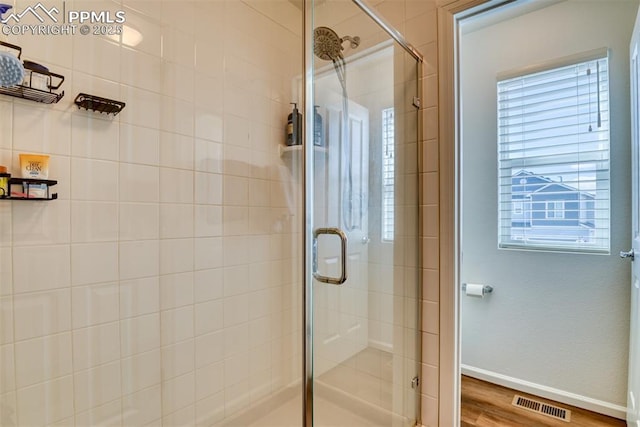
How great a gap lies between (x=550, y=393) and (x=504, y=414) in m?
0.39

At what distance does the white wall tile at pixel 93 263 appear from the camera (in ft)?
3.94

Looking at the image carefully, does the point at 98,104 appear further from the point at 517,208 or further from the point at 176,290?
the point at 517,208

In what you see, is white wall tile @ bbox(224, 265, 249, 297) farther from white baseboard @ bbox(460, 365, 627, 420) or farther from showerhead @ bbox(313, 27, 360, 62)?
white baseboard @ bbox(460, 365, 627, 420)

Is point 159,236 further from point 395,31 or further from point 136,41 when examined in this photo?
point 395,31

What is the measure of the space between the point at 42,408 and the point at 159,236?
0.70 meters

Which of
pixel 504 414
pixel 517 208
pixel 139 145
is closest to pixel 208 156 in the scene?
pixel 139 145

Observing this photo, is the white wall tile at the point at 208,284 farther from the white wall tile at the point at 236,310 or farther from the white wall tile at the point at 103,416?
the white wall tile at the point at 103,416

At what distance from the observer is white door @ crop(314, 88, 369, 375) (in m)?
1.46

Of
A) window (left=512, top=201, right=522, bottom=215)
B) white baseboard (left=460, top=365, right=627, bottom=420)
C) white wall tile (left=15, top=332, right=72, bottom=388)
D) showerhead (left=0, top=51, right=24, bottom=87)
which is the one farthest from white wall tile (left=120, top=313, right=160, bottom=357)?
window (left=512, top=201, right=522, bottom=215)

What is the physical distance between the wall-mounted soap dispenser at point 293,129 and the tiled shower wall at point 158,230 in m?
0.05

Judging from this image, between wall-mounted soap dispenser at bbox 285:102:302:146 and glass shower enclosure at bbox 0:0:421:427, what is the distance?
15 millimetres

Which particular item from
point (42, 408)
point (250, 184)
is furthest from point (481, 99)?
point (42, 408)

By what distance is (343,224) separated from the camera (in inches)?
58.8

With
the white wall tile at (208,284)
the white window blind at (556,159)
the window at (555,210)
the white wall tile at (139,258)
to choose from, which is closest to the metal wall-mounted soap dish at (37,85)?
the white wall tile at (139,258)
